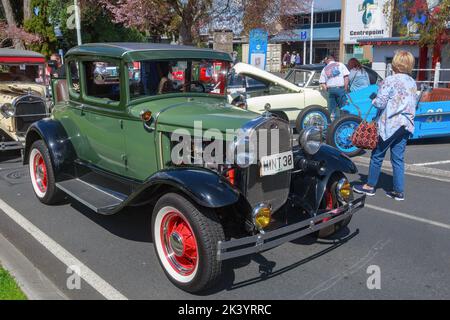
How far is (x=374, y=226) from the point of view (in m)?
4.71

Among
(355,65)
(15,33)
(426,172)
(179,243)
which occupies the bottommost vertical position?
(426,172)

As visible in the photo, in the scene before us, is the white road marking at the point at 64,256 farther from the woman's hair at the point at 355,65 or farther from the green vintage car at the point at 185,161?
the woman's hair at the point at 355,65

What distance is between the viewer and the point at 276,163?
141 inches

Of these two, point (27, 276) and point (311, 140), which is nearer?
point (27, 276)

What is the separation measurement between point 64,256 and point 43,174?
1.96 meters

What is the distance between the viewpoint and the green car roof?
4.29m

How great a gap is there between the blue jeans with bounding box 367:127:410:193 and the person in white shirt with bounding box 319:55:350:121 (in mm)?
3875

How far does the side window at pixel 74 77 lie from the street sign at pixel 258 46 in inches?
349

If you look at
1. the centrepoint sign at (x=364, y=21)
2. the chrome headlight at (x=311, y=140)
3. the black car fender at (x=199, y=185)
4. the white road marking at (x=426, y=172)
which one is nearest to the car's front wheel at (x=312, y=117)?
the white road marking at (x=426, y=172)

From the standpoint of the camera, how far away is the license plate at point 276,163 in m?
3.50

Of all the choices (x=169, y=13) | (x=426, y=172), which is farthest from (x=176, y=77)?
(x=169, y=13)

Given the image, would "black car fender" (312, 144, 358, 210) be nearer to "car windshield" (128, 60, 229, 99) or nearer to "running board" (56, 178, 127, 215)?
"car windshield" (128, 60, 229, 99)

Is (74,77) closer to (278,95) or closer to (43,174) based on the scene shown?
(43,174)

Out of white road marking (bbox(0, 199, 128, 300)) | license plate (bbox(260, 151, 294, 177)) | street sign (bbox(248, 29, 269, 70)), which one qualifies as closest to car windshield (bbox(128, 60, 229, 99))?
license plate (bbox(260, 151, 294, 177))
